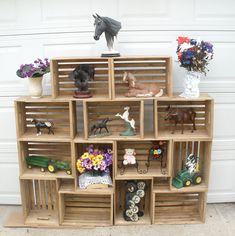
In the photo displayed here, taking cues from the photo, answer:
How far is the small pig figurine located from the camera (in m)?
2.24

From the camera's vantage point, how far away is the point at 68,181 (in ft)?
7.88

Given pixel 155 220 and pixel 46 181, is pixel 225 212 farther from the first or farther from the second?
pixel 46 181

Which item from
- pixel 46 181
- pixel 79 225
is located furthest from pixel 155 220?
pixel 46 181

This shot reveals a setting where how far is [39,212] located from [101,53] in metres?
1.41

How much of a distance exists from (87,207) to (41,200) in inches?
15.8

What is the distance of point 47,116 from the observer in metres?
2.38

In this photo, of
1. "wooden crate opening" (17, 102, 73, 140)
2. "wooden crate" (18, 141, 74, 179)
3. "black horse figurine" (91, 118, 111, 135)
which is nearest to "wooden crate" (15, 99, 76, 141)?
"wooden crate opening" (17, 102, 73, 140)

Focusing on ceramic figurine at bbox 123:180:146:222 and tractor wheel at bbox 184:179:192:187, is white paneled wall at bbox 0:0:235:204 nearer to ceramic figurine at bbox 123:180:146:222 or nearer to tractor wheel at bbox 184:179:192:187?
tractor wheel at bbox 184:179:192:187

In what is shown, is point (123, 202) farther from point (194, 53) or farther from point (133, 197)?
point (194, 53)

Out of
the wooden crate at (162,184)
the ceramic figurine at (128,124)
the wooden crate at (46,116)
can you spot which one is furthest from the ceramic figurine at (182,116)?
the wooden crate at (46,116)

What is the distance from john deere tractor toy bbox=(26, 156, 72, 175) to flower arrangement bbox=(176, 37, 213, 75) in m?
1.17

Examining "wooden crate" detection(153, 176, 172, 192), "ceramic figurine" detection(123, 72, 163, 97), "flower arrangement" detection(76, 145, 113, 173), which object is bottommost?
"wooden crate" detection(153, 176, 172, 192)

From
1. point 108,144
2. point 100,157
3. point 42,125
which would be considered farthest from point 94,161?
point 42,125

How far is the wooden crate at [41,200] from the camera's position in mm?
2402
